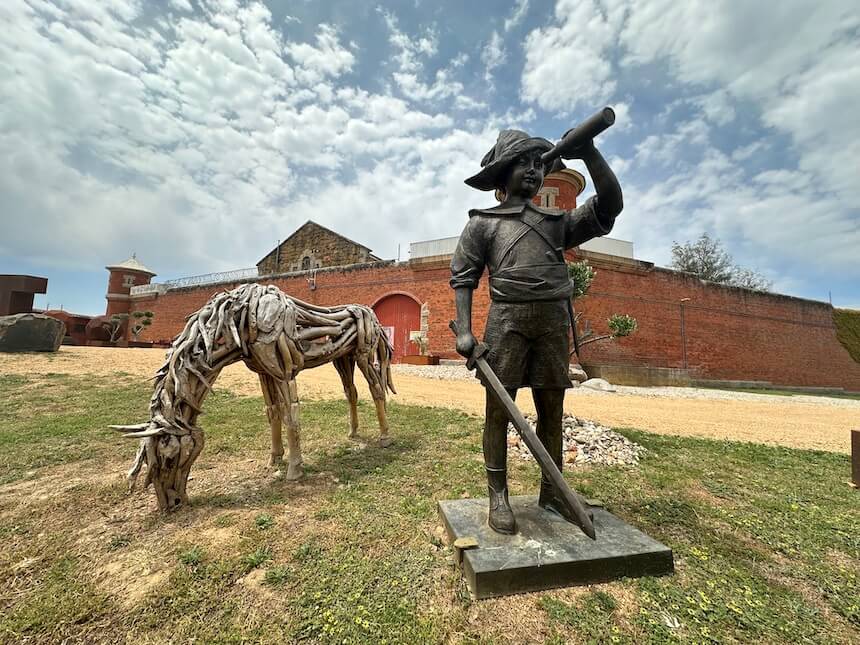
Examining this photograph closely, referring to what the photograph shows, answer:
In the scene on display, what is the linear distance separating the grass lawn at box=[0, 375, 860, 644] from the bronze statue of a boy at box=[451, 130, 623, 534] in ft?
2.33

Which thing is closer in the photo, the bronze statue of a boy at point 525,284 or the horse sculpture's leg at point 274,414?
the bronze statue of a boy at point 525,284

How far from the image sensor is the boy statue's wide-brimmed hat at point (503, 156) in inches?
106

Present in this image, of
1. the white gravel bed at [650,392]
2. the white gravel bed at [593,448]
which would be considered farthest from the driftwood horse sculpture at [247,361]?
the white gravel bed at [650,392]

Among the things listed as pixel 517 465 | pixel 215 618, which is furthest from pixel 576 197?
pixel 215 618

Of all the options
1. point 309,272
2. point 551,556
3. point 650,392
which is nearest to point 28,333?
point 309,272

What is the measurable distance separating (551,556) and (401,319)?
58.8 feet

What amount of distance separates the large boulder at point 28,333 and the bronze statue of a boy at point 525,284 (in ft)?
50.0

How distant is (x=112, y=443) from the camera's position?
4656 mm

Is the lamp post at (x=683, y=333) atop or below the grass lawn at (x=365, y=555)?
atop

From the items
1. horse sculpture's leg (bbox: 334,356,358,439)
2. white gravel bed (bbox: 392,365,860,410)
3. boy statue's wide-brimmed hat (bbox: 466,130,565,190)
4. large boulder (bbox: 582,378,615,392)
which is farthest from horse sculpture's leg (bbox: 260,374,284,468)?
large boulder (bbox: 582,378,615,392)

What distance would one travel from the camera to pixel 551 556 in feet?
7.27

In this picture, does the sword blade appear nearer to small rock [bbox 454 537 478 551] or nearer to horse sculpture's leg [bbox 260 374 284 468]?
small rock [bbox 454 537 478 551]

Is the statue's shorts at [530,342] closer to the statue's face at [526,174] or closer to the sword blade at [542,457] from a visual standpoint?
the sword blade at [542,457]

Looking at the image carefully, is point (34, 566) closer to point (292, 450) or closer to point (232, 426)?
point (292, 450)
